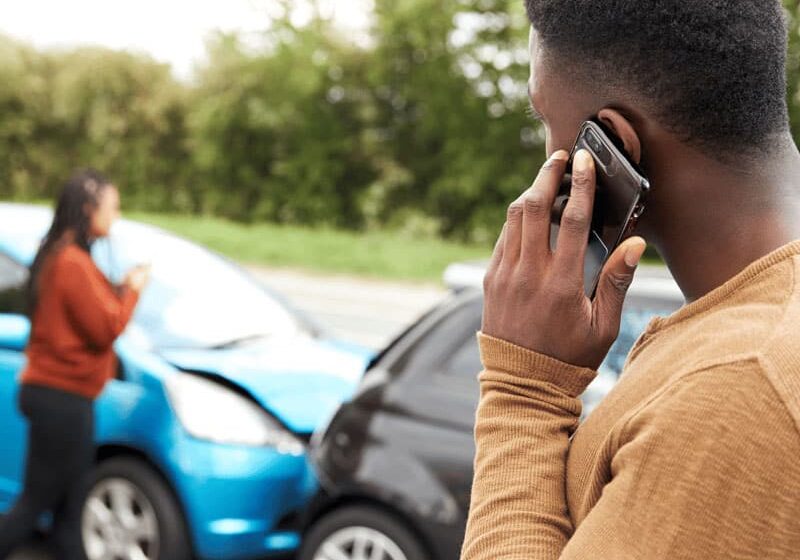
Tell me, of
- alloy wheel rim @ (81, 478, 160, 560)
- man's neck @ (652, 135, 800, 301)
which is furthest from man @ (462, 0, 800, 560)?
alloy wheel rim @ (81, 478, 160, 560)

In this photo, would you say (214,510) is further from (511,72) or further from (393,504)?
(511,72)

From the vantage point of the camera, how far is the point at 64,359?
13.1ft

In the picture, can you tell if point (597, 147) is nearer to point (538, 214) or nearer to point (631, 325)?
point (538, 214)

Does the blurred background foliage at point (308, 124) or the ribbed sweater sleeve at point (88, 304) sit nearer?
the ribbed sweater sleeve at point (88, 304)

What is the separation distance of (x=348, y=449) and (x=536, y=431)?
8.43ft

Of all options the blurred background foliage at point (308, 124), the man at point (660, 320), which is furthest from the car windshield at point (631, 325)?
the blurred background foliage at point (308, 124)

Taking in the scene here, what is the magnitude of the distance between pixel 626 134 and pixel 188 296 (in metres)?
4.02

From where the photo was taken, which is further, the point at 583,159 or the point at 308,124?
the point at 308,124

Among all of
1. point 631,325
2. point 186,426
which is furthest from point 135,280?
point 631,325

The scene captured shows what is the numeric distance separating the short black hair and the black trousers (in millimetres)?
3315

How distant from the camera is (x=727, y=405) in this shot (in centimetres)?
92

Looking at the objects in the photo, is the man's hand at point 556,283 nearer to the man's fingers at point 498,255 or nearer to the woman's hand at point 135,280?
the man's fingers at point 498,255

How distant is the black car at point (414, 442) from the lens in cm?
341

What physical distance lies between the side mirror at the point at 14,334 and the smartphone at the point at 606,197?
12.6 ft
